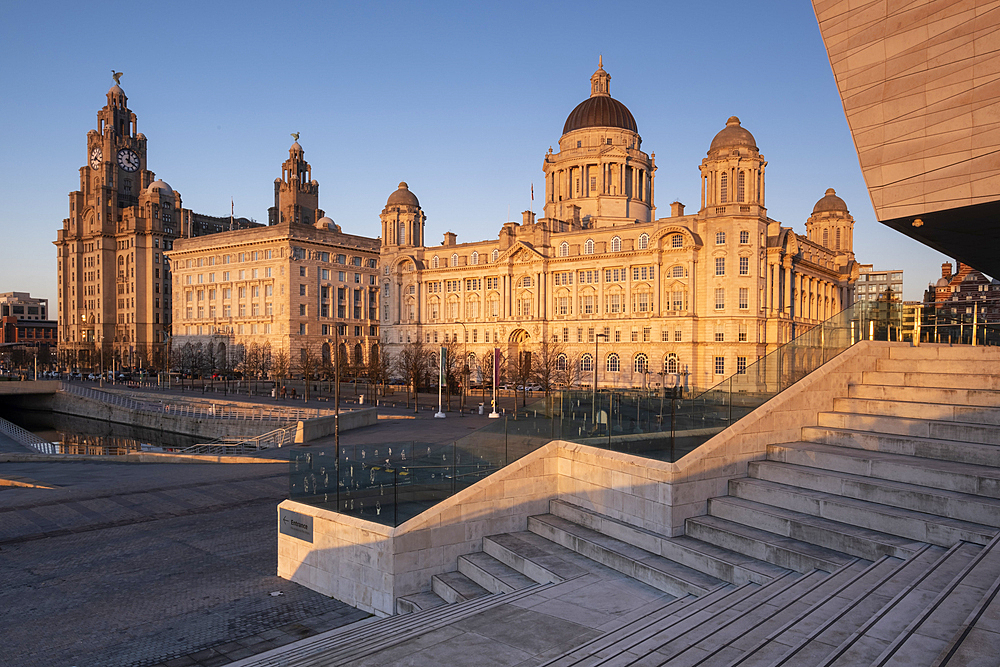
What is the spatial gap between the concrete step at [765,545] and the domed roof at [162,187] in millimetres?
141836

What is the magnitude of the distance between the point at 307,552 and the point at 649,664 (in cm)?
873

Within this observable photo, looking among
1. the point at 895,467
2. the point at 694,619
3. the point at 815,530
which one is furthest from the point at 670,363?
the point at 694,619

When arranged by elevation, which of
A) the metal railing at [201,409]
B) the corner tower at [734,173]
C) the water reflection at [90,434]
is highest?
the corner tower at [734,173]

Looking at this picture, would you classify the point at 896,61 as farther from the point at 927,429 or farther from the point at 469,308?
the point at 469,308

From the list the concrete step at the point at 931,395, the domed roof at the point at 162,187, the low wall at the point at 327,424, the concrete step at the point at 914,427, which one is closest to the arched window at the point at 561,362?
the low wall at the point at 327,424

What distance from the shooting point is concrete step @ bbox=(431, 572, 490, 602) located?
11734 millimetres

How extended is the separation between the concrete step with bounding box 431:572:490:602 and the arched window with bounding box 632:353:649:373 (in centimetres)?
6455

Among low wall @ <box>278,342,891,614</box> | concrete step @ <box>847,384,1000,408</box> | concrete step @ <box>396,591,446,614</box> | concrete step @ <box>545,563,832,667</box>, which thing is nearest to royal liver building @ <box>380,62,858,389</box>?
concrete step @ <box>847,384,1000,408</box>

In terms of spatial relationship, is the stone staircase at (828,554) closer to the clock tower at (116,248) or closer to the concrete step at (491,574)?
the concrete step at (491,574)

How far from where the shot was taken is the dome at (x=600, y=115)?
315 feet

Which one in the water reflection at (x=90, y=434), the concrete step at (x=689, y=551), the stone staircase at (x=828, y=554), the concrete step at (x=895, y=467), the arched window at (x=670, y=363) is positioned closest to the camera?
the stone staircase at (x=828, y=554)

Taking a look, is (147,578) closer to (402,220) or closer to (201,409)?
(201,409)

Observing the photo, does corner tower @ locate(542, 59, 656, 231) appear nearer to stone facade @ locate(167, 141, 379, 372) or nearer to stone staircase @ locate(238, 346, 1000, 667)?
stone facade @ locate(167, 141, 379, 372)

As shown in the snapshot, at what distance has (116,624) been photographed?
11.3 meters
